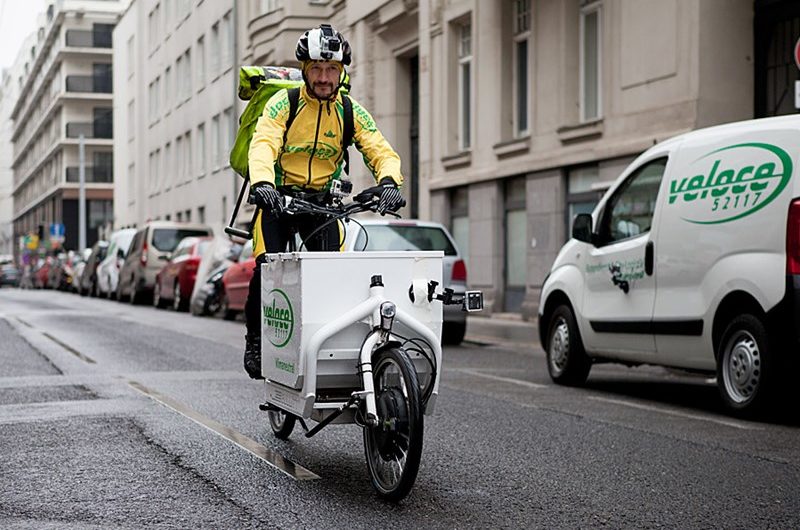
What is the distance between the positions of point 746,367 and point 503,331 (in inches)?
401

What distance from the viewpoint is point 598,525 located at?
4945 mm

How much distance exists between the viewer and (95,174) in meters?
85.9

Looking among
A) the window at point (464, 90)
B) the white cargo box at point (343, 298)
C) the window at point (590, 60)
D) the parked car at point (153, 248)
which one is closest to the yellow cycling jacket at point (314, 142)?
the white cargo box at point (343, 298)

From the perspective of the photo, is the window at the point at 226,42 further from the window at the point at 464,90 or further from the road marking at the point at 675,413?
the road marking at the point at 675,413

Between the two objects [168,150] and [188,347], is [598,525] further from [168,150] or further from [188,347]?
[168,150]

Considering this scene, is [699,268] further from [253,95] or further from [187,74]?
[187,74]

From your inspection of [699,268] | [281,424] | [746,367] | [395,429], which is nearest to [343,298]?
[395,429]

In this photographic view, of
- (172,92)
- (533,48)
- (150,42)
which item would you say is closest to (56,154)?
(150,42)

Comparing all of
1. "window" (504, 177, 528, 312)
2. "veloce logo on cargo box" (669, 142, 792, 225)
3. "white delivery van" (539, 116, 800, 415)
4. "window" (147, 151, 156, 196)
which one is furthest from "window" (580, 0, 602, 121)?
"window" (147, 151, 156, 196)

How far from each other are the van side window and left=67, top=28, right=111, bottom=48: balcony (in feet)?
270

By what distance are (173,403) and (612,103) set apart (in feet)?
39.0

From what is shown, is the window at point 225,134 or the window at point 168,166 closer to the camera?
the window at point 225,134

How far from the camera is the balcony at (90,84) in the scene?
285ft

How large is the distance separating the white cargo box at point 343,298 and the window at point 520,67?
17418mm
